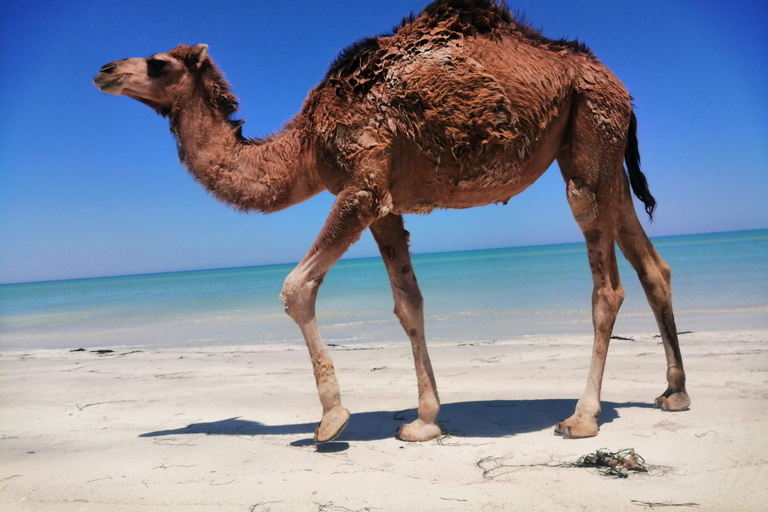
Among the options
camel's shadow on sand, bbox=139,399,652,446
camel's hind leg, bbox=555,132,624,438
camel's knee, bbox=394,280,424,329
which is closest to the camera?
camel's hind leg, bbox=555,132,624,438

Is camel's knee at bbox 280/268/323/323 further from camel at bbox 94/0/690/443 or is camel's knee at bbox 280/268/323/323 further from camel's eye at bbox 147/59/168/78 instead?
camel's eye at bbox 147/59/168/78

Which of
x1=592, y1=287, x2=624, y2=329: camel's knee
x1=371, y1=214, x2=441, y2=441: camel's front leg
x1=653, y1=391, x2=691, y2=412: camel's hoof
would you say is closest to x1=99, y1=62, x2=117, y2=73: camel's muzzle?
x1=371, y1=214, x2=441, y2=441: camel's front leg

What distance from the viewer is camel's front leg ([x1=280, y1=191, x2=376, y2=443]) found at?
4.09m

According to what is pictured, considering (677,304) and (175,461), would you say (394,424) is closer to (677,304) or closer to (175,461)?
(175,461)

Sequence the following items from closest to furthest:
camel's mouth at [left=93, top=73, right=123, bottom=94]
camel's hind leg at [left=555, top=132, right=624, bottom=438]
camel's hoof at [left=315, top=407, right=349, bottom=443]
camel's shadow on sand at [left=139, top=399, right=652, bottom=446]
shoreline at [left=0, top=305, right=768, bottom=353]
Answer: camel's hoof at [left=315, top=407, right=349, bottom=443] → camel's mouth at [left=93, top=73, right=123, bottom=94] → camel's hind leg at [left=555, top=132, right=624, bottom=438] → camel's shadow on sand at [left=139, top=399, right=652, bottom=446] → shoreline at [left=0, top=305, right=768, bottom=353]

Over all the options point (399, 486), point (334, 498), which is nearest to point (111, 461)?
point (334, 498)

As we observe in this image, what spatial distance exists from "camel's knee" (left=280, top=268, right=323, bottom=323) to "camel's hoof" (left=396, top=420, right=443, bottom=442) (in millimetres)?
1150

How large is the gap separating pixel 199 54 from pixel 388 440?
10.7 feet

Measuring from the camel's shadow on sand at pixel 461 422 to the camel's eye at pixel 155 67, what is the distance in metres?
2.86

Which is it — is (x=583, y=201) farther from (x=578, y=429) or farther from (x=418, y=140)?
(x=578, y=429)

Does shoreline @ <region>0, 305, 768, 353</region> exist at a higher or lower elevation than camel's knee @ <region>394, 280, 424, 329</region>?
lower

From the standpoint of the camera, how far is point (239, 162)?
4.46m

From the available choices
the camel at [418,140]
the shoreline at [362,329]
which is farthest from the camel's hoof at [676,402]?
the shoreline at [362,329]

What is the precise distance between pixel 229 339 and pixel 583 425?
32.7ft
